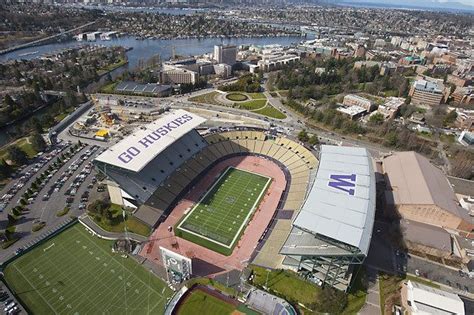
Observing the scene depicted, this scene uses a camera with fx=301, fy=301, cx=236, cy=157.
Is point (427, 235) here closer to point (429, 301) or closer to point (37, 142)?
point (429, 301)

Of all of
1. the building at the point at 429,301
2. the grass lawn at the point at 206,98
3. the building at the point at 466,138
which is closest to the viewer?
the building at the point at 429,301

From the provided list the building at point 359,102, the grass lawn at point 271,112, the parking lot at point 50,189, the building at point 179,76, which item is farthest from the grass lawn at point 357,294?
the building at point 179,76

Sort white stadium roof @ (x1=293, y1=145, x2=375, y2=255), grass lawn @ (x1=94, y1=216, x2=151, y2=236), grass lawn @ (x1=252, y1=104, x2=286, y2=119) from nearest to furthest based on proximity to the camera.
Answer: white stadium roof @ (x1=293, y1=145, x2=375, y2=255), grass lawn @ (x1=94, y1=216, x2=151, y2=236), grass lawn @ (x1=252, y1=104, x2=286, y2=119)

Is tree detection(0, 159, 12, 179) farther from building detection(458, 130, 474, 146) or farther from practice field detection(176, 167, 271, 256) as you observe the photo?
building detection(458, 130, 474, 146)

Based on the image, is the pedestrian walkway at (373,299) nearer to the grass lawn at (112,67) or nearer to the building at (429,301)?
the building at (429,301)

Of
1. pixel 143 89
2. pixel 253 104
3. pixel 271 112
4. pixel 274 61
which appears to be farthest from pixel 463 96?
pixel 143 89

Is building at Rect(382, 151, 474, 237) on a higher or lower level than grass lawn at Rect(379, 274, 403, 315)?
higher

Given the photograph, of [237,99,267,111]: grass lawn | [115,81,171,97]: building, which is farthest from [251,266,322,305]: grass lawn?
[115,81,171,97]: building
